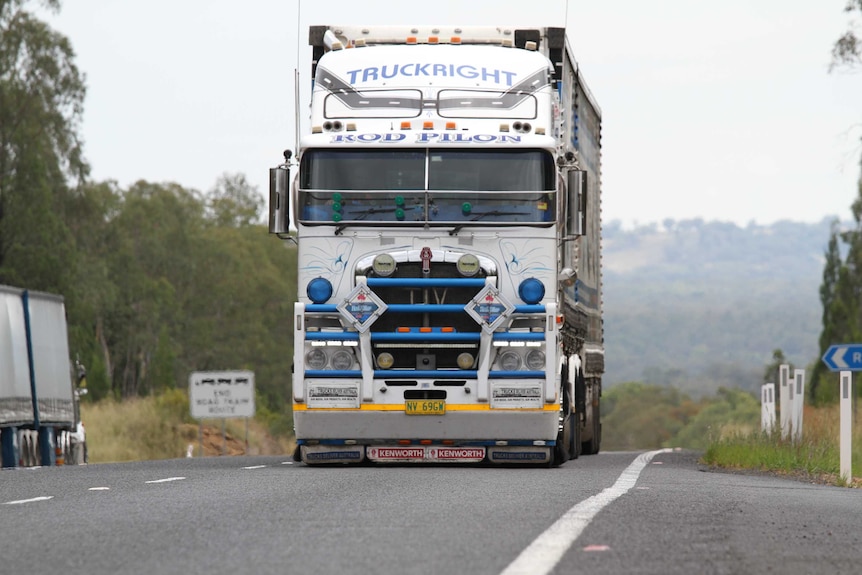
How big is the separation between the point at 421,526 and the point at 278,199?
9216mm

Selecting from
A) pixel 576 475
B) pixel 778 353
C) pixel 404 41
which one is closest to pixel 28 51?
pixel 404 41

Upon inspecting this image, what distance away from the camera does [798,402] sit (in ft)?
76.0

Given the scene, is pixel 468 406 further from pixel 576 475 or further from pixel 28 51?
pixel 28 51

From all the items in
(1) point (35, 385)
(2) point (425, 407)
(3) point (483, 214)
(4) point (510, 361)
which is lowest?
(1) point (35, 385)

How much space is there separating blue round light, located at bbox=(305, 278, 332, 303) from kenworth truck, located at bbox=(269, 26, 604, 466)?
0.02m

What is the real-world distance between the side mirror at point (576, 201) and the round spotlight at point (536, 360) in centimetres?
143

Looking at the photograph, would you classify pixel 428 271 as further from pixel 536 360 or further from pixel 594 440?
pixel 594 440

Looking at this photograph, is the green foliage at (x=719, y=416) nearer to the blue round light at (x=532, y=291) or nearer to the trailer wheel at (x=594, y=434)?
the trailer wheel at (x=594, y=434)

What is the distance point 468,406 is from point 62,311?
14.9 metres

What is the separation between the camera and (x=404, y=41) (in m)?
20.8

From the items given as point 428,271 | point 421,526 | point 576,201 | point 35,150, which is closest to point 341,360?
point 428,271

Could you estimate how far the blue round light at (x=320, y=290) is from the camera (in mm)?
19016

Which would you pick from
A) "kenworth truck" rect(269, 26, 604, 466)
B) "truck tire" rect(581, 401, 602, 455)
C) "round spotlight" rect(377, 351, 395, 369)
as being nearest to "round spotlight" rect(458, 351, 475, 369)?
"kenworth truck" rect(269, 26, 604, 466)

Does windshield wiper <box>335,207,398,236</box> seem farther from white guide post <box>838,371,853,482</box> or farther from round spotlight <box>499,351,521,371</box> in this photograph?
white guide post <box>838,371,853,482</box>
